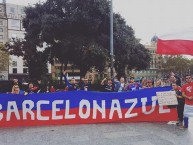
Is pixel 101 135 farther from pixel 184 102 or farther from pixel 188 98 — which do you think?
pixel 184 102

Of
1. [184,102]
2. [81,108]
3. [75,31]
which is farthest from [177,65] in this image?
[81,108]

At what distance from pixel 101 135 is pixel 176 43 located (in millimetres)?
3479

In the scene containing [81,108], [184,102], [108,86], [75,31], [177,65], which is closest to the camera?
[184,102]

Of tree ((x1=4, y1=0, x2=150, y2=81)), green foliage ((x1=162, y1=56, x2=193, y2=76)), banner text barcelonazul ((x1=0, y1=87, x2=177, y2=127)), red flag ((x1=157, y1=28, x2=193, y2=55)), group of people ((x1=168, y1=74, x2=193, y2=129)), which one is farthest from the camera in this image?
green foliage ((x1=162, y1=56, x2=193, y2=76))

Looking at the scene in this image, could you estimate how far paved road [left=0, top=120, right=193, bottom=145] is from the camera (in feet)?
25.8

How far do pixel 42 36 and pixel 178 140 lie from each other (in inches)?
993

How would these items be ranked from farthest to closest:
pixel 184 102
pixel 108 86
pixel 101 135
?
pixel 108 86 < pixel 184 102 < pixel 101 135

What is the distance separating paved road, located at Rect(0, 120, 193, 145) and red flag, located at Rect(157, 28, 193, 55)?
7.48 feet

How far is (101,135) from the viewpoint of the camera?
28.5 feet

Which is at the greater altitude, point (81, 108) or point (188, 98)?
point (188, 98)

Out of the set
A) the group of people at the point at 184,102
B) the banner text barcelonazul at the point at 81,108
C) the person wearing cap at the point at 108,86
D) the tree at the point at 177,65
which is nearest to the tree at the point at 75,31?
the person wearing cap at the point at 108,86

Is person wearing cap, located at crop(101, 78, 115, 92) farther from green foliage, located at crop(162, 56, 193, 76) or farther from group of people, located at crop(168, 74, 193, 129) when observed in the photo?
green foliage, located at crop(162, 56, 193, 76)

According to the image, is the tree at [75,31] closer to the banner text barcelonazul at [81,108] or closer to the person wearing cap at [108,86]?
the person wearing cap at [108,86]

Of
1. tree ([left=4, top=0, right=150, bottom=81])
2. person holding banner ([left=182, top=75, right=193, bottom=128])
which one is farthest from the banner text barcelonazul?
tree ([left=4, top=0, right=150, bottom=81])
